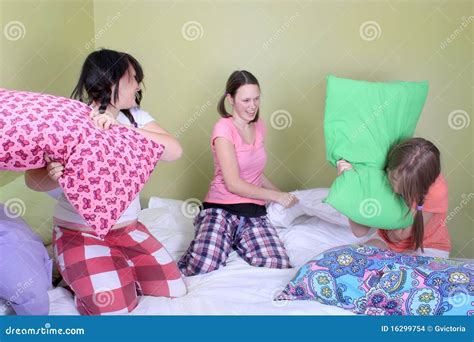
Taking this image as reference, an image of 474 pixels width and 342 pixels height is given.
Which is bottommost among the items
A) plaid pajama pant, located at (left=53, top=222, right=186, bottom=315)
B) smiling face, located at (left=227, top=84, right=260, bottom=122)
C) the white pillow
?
plaid pajama pant, located at (left=53, top=222, right=186, bottom=315)

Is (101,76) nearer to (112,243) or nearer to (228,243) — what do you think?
(112,243)

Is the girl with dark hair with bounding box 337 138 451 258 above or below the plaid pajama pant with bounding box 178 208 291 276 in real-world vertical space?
above

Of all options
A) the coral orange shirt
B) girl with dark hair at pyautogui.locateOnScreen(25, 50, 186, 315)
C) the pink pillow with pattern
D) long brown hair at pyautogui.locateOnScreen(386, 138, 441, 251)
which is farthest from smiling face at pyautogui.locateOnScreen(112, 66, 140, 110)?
A: the coral orange shirt

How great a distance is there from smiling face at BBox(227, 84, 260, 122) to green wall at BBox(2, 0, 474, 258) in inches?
22.8

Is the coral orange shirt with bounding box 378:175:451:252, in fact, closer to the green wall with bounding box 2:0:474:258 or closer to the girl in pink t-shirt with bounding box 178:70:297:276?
the girl in pink t-shirt with bounding box 178:70:297:276

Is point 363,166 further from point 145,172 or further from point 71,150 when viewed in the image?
point 71,150

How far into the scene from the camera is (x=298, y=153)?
8.68ft

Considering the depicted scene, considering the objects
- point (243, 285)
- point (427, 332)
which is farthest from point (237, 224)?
point (427, 332)

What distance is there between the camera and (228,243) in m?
1.95

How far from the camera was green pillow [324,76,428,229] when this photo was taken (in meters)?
1.76

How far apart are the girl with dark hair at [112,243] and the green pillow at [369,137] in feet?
1.80

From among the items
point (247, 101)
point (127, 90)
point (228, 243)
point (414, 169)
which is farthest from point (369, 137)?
point (127, 90)

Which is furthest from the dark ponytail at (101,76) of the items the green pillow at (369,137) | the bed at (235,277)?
the green pillow at (369,137)

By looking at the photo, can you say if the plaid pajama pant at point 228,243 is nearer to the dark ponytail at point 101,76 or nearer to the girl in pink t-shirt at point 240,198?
the girl in pink t-shirt at point 240,198
